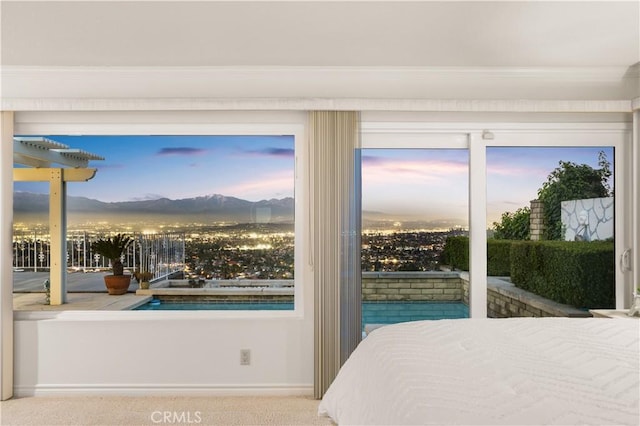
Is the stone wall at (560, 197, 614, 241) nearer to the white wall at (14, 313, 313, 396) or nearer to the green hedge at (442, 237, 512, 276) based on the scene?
the green hedge at (442, 237, 512, 276)

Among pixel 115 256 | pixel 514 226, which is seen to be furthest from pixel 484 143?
pixel 115 256

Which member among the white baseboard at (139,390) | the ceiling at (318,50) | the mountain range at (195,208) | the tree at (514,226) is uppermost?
the ceiling at (318,50)

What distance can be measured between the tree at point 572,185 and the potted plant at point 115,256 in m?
3.31

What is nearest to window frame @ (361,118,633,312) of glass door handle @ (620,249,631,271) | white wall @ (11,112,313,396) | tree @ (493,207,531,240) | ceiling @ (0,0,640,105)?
glass door handle @ (620,249,631,271)

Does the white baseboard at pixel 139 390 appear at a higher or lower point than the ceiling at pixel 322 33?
lower

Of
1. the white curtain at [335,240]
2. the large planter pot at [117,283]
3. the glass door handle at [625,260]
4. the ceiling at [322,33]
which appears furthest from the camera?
the large planter pot at [117,283]

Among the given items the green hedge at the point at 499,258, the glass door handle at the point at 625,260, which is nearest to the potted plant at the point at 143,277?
the green hedge at the point at 499,258

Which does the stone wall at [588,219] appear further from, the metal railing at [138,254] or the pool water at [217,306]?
the metal railing at [138,254]

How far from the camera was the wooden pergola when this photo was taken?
3668 mm

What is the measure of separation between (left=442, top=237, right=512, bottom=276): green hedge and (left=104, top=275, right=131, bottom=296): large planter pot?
251 cm

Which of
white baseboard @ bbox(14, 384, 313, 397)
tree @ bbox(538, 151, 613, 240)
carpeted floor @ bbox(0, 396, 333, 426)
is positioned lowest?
carpeted floor @ bbox(0, 396, 333, 426)

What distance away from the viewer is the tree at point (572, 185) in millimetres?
3650

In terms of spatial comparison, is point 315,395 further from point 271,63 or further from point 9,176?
point 9,176

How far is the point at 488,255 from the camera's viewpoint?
362 centimetres
